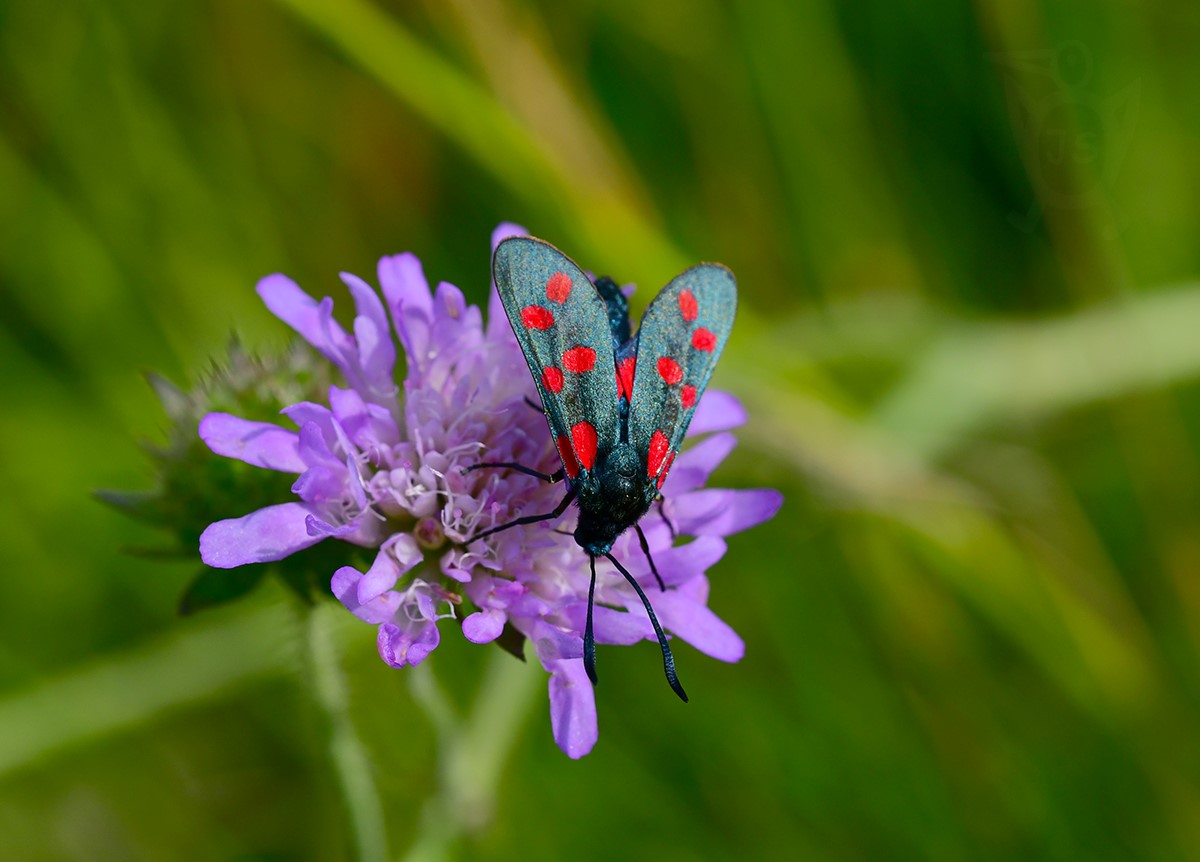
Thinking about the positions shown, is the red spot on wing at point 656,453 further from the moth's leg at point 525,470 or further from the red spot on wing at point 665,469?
the moth's leg at point 525,470

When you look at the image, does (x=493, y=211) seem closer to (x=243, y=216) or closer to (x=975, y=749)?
(x=243, y=216)

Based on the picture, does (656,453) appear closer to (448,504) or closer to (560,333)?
(560,333)

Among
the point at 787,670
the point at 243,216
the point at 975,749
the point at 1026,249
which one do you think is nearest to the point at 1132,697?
the point at 975,749

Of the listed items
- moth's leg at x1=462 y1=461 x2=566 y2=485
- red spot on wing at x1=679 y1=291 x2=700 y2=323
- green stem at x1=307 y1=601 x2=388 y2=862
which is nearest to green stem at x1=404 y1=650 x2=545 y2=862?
green stem at x1=307 y1=601 x2=388 y2=862

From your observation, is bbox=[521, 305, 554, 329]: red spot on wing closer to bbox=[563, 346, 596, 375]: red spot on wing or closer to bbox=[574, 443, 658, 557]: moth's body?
bbox=[563, 346, 596, 375]: red spot on wing

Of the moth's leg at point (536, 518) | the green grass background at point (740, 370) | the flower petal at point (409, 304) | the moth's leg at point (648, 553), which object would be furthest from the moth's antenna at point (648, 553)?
the green grass background at point (740, 370)

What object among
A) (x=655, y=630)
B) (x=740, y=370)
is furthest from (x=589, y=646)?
(x=740, y=370)
